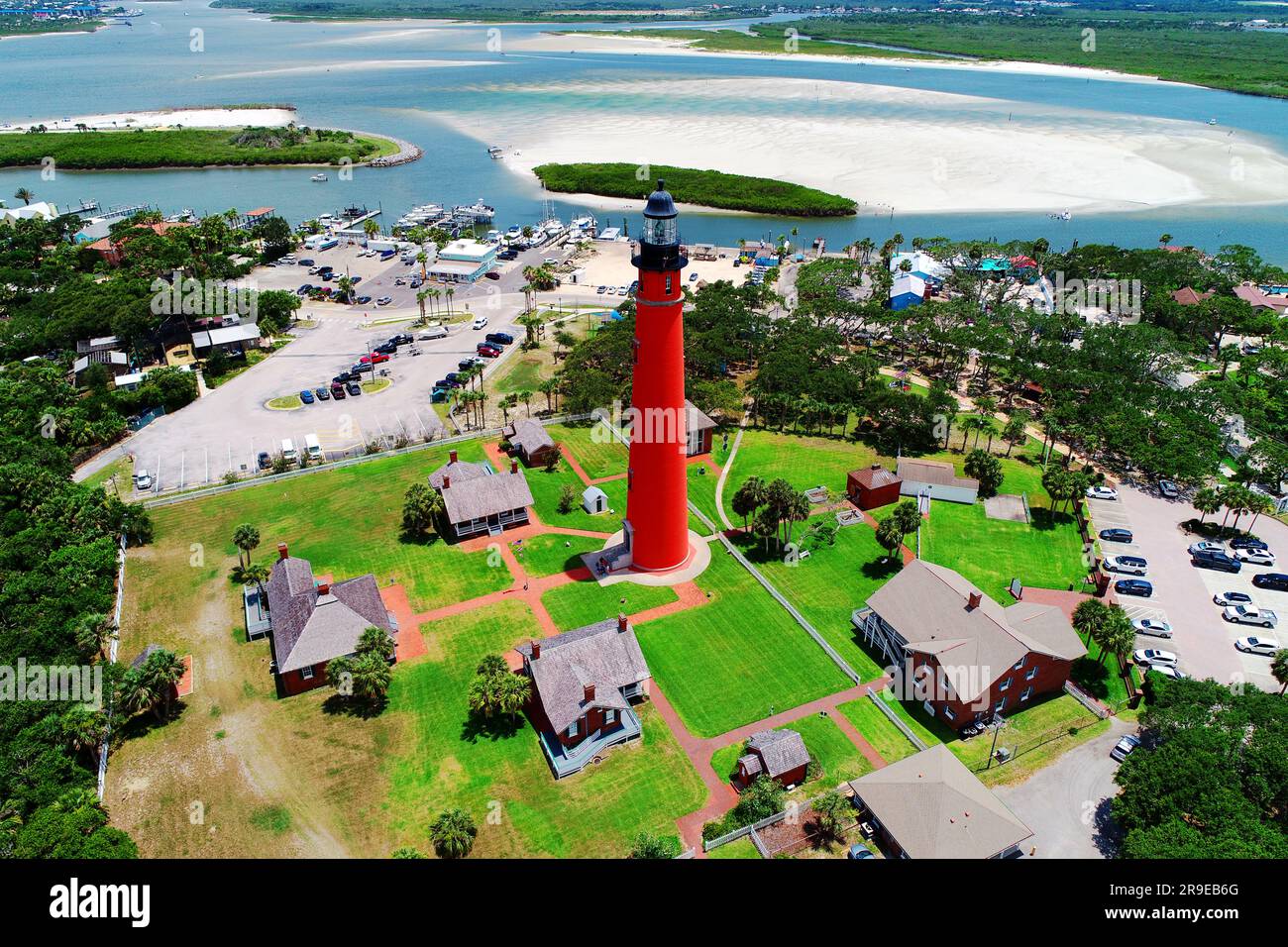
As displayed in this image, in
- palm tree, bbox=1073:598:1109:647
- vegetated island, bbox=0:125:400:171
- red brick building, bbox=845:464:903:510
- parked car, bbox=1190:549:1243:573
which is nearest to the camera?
palm tree, bbox=1073:598:1109:647

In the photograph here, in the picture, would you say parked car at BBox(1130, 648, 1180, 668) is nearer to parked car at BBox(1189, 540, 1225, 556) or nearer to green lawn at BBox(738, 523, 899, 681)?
parked car at BBox(1189, 540, 1225, 556)

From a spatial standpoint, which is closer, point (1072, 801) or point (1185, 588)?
point (1072, 801)

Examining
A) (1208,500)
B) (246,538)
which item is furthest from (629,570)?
(1208,500)

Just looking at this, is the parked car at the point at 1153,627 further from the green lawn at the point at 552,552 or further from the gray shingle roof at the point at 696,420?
the green lawn at the point at 552,552

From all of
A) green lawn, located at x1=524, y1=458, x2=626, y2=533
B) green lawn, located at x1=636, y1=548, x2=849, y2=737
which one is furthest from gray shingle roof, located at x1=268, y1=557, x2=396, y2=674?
green lawn, located at x1=636, y1=548, x2=849, y2=737

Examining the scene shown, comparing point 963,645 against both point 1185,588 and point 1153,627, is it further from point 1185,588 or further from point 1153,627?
point 1185,588
